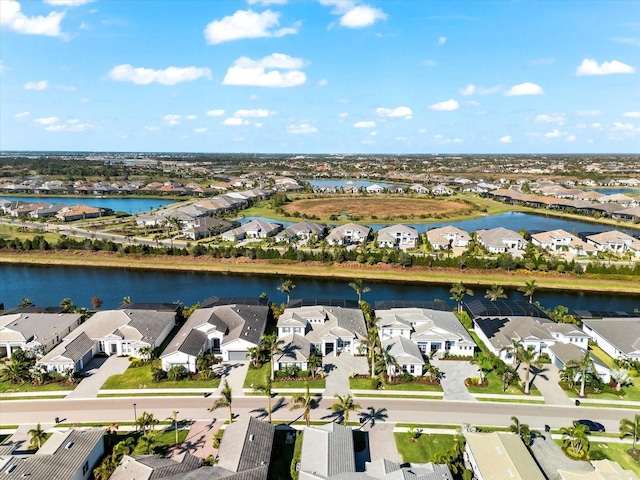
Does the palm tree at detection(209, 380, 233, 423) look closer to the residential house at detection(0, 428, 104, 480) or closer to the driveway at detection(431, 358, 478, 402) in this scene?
the residential house at detection(0, 428, 104, 480)

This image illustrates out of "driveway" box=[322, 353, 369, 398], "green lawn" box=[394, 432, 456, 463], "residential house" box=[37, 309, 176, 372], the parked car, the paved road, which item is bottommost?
the parked car

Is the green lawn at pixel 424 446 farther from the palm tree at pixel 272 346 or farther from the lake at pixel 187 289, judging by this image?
the lake at pixel 187 289

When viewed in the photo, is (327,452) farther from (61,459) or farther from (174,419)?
(61,459)

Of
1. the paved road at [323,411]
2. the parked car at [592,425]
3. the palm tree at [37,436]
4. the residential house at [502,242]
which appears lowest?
the parked car at [592,425]

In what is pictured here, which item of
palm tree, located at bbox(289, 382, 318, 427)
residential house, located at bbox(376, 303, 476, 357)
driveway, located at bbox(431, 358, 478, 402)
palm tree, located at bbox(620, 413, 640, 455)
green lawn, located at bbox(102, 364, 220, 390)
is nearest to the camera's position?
palm tree, located at bbox(620, 413, 640, 455)

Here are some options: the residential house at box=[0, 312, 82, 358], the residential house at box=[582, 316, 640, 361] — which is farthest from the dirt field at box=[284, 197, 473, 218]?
the residential house at box=[0, 312, 82, 358]

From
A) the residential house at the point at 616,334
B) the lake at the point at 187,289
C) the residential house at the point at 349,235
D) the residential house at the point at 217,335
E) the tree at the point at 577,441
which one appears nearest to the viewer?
A: the tree at the point at 577,441

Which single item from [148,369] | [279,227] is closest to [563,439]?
[148,369]

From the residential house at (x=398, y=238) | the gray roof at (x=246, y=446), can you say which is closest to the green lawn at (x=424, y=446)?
the gray roof at (x=246, y=446)
